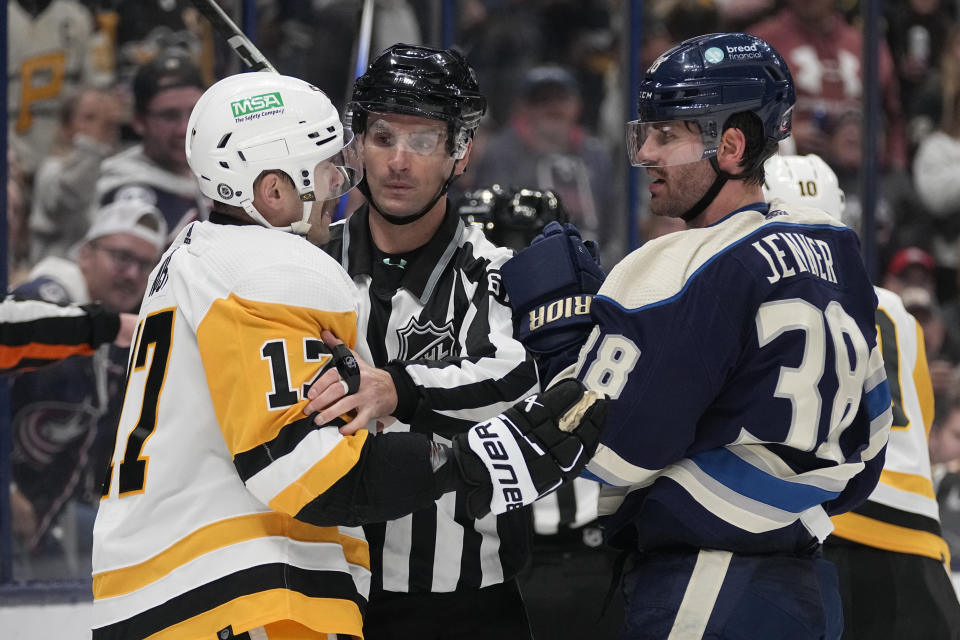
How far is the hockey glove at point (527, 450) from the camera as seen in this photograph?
154 centimetres

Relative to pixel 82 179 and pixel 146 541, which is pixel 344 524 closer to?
pixel 146 541

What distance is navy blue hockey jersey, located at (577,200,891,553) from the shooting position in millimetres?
1596

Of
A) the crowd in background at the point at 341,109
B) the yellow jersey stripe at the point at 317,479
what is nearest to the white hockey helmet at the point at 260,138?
the yellow jersey stripe at the point at 317,479

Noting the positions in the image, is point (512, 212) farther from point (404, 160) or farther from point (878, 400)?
point (878, 400)

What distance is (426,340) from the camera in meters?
1.92

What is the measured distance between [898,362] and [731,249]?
36.1 inches

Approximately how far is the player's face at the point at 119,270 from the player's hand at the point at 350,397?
212 centimetres

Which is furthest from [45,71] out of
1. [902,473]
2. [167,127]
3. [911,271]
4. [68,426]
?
[911,271]

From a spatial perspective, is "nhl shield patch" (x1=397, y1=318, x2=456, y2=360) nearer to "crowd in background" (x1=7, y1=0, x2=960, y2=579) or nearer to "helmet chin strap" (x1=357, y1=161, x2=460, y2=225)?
"helmet chin strap" (x1=357, y1=161, x2=460, y2=225)

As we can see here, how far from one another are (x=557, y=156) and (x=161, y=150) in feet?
6.74

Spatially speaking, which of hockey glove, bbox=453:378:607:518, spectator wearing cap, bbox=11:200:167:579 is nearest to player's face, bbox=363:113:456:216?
hockey glove, bbox=453:378:607:518

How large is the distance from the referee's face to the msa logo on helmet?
1.25 feet

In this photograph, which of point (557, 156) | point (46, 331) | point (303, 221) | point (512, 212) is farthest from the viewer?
point (557, 156)

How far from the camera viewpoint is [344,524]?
1501mm
